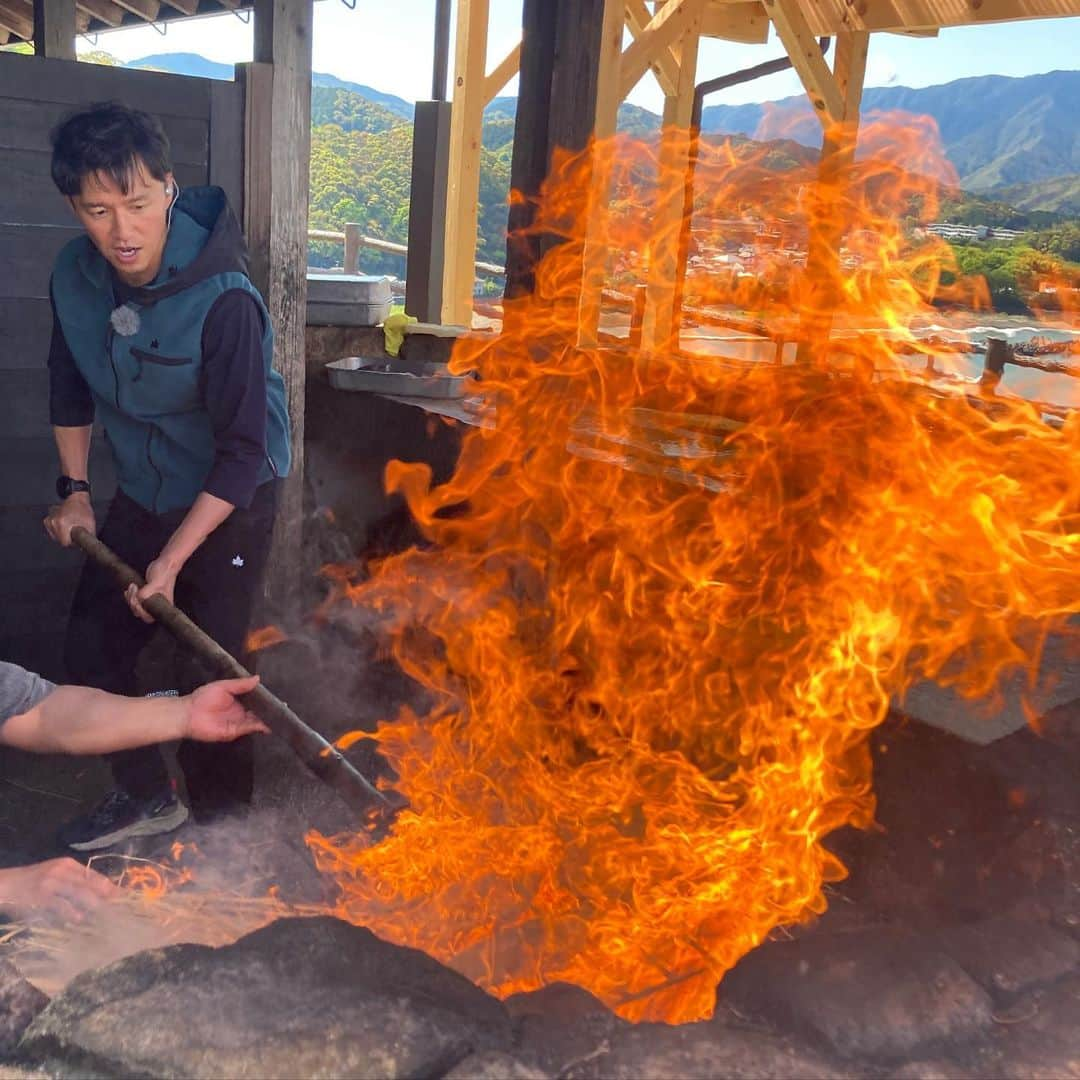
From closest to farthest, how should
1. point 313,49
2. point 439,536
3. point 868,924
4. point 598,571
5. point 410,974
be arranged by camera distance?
point 410,974
point 868,924
point 598,571
point 313,49
point 439,536

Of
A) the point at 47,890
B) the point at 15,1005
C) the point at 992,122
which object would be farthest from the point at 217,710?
the point at 992,122

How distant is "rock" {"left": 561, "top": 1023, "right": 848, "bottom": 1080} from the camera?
196cm

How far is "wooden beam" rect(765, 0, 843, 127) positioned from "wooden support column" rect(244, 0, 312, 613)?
199 inches

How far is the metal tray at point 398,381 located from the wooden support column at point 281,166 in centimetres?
70

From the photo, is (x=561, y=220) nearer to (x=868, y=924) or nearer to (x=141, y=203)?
(x=141, y=203)

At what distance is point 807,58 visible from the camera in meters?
8.41

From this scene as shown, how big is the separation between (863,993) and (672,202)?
6821 mm

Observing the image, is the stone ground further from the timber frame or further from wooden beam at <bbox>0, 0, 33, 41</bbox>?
wooden beam at <bbox>0, 0, 33, 41</bbox>

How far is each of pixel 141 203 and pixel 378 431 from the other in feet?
8.81

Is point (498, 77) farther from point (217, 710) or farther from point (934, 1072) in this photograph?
point (934, 1072)

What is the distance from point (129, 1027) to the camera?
191 centimetres

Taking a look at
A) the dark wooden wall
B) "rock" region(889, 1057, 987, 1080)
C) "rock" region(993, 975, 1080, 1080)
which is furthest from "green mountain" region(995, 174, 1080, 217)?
"rock" region(889, 1057, 987, 1080)

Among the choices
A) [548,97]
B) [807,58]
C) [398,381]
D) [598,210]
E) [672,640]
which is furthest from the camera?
[807,58]

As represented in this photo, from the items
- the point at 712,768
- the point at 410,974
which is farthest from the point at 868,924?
the point at 410,974
